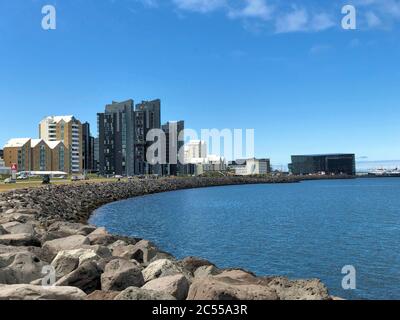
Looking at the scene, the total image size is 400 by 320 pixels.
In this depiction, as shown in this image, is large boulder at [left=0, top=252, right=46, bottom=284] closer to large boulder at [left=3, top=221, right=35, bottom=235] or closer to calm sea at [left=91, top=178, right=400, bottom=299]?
large boulder at [left=3, top=221, right=35, bottom=235]

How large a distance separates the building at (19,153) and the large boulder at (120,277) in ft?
591

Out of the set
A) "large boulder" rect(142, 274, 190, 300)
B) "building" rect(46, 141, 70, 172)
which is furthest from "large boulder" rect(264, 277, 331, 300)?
"building" rect(46, 141, 70, 172)

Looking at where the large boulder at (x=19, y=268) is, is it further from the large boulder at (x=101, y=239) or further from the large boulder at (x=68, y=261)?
the large boulder at (x=101, y=239)

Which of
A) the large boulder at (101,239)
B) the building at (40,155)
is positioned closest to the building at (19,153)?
the building at (40,155)

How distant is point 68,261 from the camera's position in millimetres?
12961

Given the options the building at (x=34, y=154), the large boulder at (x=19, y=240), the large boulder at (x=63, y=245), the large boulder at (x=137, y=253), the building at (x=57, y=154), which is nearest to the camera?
the large boulder at (x=63, y=245)

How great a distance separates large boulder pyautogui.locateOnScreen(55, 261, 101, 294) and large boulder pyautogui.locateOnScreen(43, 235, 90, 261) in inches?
173

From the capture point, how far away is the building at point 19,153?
582 feet

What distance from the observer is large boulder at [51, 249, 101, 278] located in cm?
1263

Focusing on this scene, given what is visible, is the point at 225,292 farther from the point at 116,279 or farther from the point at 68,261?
the point at 68,261
